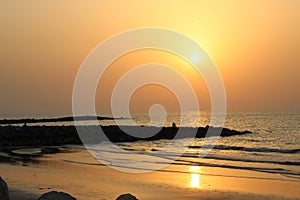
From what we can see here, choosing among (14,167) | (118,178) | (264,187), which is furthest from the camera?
(14,167)

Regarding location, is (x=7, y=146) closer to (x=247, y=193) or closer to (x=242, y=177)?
(x=242, y=177)

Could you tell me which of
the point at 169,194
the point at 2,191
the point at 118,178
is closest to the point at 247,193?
the point at 169,194

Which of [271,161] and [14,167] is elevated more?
[271,161]

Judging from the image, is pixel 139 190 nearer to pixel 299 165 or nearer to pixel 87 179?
pixel 87 179

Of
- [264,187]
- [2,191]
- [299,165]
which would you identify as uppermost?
[299,165]

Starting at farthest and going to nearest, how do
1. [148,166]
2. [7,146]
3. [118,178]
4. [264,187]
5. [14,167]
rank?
[7,146] → [148,166] → [14,167] → [118,178] → [264,187]

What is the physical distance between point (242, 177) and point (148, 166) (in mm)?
6069

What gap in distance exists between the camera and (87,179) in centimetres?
1958

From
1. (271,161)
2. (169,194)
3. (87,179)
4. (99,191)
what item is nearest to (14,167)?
(87,179)

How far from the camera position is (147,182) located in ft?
63.1

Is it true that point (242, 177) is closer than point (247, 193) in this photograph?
No

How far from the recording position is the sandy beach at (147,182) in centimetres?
1630

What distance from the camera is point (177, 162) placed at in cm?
2825

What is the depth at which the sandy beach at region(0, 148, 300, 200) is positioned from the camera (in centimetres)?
1630
